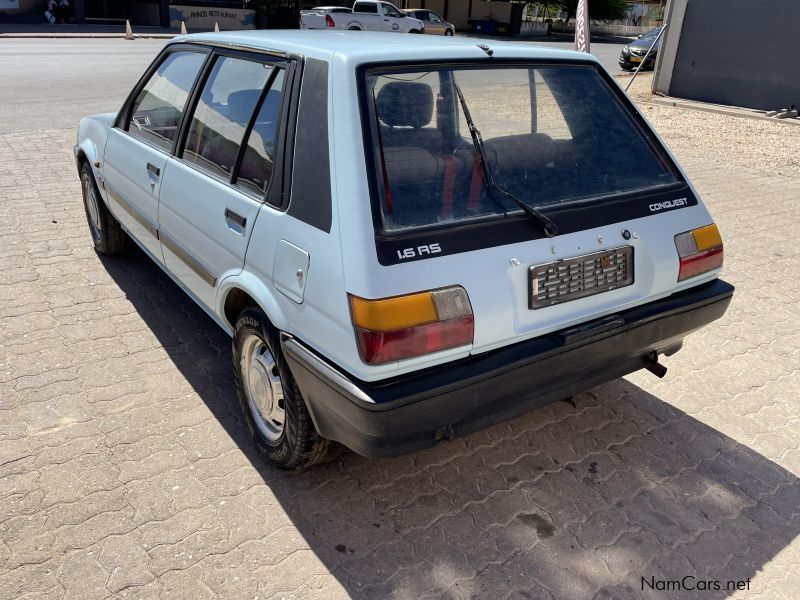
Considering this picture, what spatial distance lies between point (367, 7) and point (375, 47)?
1198 inches

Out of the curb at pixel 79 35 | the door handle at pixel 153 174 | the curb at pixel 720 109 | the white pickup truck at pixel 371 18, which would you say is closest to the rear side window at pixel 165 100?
the door handle at pixel 153 174

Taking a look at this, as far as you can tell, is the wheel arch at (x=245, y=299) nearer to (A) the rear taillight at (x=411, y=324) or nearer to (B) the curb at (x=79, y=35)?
(A) the rear taillight at (x=411, y=324)

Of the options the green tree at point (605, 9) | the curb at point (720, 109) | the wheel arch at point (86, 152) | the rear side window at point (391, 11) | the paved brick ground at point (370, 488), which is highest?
the green tree at point (605, 9)

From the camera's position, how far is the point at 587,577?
8.24ft

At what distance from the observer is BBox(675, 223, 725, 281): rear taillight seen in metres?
2.96

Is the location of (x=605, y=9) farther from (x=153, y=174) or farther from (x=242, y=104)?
(x=242, y=104)

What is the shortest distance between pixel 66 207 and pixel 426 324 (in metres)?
5.27

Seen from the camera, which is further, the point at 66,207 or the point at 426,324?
the point at 66,207

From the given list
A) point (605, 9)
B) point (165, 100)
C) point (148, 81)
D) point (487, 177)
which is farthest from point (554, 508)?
point (605, 9)

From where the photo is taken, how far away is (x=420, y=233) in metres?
2.37

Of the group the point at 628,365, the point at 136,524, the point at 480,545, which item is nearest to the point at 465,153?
the point at 628,365

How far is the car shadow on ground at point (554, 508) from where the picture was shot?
2510 mm

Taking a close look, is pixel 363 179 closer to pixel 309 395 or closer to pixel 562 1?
pixel 309 395

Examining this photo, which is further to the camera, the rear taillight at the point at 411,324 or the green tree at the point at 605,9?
the green tree at the point at 605,9
